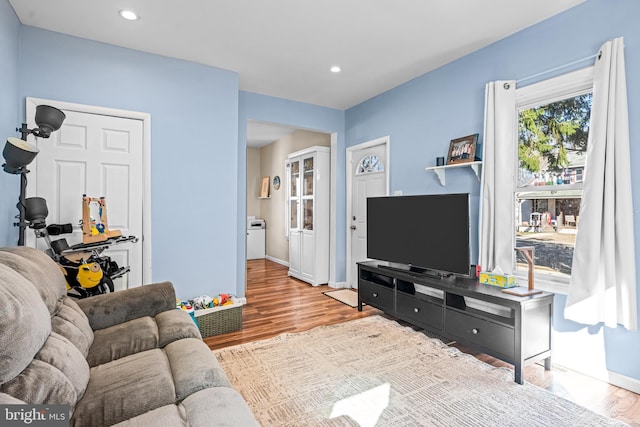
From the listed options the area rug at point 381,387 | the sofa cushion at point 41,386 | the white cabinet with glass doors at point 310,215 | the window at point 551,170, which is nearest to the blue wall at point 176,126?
the area rug at point 381,387

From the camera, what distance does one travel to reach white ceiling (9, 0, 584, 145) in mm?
2426

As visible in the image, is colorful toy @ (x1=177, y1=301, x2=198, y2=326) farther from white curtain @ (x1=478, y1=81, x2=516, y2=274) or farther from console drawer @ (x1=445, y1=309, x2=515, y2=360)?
white curtain @ (x1=478, y1=81, x2=516, y2=274)

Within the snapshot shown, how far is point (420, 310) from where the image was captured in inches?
116

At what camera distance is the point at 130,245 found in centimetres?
310

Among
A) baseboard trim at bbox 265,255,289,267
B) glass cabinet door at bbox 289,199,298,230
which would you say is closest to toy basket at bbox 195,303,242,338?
glass cabinet door at bbox 289,199,298,230

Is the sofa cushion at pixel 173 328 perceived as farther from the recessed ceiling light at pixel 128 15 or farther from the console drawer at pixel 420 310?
the recessed ceiling light at pixel 128 15

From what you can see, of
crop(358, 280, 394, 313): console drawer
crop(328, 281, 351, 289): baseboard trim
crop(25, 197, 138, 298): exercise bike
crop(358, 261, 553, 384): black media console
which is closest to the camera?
crop(358, 261, 553, 384): black media console

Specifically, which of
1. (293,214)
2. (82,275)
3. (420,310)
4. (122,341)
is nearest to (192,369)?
(122,341)

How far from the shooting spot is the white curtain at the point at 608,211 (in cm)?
210

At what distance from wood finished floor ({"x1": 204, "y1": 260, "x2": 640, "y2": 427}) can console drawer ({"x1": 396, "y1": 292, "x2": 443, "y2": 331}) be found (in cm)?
31

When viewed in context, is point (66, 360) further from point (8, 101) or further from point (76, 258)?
point (8, 101)

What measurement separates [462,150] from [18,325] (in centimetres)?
323

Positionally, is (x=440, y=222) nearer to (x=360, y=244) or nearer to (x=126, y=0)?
(x=360, y=244)

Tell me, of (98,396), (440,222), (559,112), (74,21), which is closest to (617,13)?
(559,112)
